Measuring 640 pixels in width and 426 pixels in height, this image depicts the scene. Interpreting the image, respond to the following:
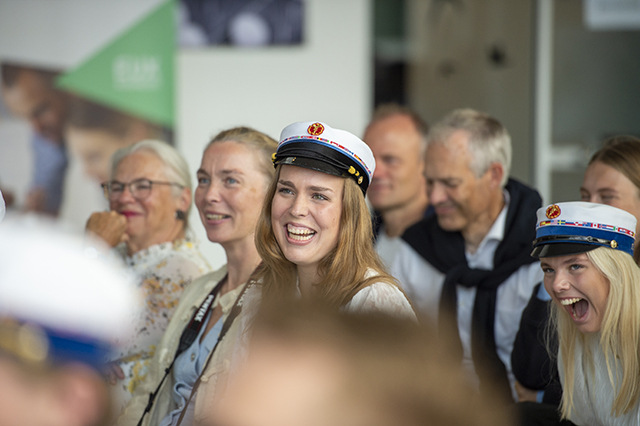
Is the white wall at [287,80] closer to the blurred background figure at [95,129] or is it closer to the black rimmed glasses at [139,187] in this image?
the blurred background figure at [95,129]

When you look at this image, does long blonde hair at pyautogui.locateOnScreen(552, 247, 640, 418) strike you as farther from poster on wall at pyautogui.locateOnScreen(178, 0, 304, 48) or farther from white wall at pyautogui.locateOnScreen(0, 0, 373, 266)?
poster on wall at pyautogui.locateOnScreen(178, 0, 304, 48)

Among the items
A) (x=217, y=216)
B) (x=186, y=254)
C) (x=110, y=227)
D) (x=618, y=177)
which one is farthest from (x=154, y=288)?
(x=618, y=177)

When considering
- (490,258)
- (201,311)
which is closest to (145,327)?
(201,311)

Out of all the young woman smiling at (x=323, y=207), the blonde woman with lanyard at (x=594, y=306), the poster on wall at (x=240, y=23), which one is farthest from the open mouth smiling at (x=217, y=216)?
the poster on wall at (x=240, y=23)

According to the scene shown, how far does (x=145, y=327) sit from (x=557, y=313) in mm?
1571

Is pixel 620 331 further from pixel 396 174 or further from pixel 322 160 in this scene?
pixel 396 174

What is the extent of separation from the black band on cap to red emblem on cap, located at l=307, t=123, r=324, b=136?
37 mm

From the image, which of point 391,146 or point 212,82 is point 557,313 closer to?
point 391,146

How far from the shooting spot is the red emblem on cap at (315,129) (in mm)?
2072

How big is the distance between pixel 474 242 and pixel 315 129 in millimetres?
1482

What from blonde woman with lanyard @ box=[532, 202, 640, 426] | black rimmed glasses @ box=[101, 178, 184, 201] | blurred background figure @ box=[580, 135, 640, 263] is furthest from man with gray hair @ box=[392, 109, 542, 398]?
black rimmed glasses @ box=[101, 178, 184, 201]

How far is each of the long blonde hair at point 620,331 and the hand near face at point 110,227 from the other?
187 cm

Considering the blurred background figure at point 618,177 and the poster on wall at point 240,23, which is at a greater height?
the poster on wall at point 240,23

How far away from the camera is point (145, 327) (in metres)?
2.62
